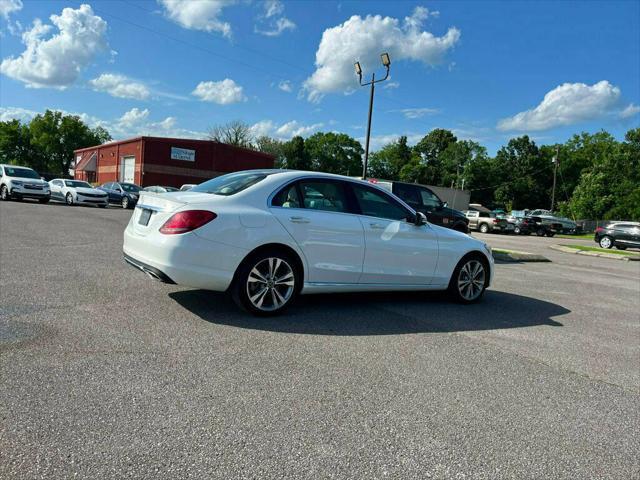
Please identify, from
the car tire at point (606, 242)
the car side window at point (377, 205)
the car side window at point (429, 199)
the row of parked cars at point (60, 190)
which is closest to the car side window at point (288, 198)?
the car side window at point (377, 205)

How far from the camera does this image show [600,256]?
1955 centimetres

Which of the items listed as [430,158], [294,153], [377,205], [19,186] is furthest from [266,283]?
[430,158]

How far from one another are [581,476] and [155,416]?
96.5 inches

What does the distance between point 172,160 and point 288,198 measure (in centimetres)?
4108

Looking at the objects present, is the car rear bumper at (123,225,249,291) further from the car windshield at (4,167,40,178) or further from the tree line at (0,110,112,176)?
the tree line at (0,110,112,176)

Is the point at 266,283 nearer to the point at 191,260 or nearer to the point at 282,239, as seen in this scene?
the point at 282,239

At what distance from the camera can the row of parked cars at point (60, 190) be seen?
23.0m

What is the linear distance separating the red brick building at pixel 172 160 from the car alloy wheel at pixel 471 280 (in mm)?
40141

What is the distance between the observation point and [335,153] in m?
104

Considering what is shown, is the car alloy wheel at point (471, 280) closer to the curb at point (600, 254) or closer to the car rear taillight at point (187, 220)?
the car rear taillight at point (187, 220)

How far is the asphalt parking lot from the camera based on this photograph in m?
2.46

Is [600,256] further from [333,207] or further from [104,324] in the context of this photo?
[104,324]

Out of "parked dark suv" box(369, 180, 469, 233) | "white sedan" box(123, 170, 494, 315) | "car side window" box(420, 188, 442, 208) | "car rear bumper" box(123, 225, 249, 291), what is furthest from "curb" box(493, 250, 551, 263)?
"car rear bumper" box(123, 225, 249, 291)

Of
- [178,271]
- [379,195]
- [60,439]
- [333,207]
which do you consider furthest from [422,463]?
[379,195]
